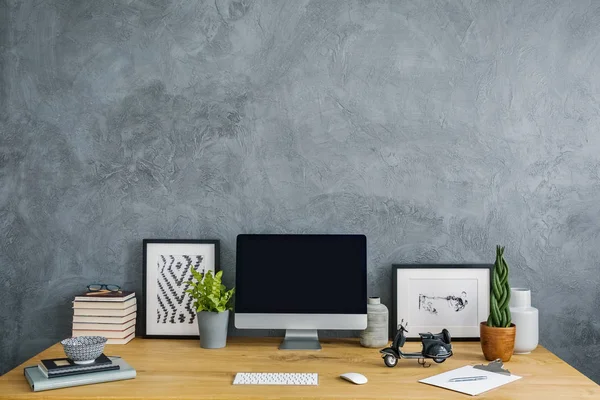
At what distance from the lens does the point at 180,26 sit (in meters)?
2.61

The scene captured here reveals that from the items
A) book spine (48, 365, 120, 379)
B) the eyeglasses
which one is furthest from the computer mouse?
the eyeglasses

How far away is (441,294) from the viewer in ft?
8.40

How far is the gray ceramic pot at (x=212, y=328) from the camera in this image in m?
2.39

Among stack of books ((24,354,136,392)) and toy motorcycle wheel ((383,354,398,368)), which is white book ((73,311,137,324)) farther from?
toy motorcycle wheel ((383,354,398,368))

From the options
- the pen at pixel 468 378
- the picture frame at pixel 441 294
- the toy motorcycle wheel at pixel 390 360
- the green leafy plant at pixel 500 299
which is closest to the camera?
the pen at pixel 468 378

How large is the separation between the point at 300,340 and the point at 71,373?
850 millimetres

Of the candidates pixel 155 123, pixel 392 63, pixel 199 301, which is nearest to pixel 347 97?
pixel 392 63

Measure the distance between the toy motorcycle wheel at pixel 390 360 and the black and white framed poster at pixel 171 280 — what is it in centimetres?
80

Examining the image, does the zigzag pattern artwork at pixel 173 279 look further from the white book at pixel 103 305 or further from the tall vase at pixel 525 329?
the tall vase at pixel 525 329

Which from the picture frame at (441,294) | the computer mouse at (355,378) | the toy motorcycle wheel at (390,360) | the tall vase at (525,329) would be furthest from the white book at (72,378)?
the tall vase at (525,329)

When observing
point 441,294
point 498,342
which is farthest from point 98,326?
point 498,342

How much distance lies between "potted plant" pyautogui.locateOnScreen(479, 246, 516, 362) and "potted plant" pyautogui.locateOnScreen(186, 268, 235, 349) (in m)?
0.95

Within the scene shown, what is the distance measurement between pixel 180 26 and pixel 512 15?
1336 mm

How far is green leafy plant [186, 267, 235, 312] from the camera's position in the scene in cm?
241
